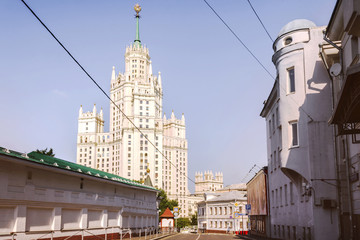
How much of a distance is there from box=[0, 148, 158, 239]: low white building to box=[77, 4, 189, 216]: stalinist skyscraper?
13363 centimetres

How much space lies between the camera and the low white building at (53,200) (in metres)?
19.7

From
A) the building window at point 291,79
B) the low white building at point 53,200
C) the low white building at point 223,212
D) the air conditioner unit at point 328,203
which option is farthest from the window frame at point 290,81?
the low white building at point 223,212

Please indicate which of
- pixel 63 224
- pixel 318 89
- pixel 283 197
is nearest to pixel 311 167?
pixel 318 89

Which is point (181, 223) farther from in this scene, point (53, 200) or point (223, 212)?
point (53, 200)

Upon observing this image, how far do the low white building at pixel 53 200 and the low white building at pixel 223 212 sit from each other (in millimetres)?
45736

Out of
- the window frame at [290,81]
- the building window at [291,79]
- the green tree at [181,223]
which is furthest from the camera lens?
the green tree at [181,223]

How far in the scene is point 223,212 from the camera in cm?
8500

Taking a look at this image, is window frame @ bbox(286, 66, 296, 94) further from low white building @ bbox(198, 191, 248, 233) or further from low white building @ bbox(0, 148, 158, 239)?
low white building @ bbox(198, 191, 248, 233)

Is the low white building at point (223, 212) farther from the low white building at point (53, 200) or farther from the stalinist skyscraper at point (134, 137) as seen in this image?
the stalinist skyscraper at point (134, 137)

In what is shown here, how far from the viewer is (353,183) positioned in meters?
18.5

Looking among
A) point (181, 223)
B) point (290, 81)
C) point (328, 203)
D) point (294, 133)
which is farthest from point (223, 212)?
point (328, 203)

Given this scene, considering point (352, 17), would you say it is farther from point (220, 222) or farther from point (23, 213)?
point (220, 222)

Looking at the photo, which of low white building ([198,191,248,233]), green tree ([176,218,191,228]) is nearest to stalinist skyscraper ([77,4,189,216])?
green tree ([176,218,191,228])

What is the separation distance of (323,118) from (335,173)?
305 cm
